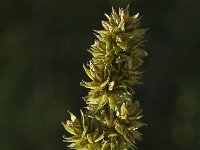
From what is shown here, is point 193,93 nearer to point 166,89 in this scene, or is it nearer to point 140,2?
point 166,89

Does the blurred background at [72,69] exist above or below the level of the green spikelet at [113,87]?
above

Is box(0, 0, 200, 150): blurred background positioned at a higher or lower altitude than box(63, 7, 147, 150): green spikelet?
higher

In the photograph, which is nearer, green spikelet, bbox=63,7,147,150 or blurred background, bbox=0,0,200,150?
green spikelet, bbox=63,7,147,150

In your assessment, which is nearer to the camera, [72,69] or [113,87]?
[113,87]

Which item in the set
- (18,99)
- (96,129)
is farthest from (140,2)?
(96,129)

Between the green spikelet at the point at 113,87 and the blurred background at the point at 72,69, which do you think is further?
the blurred background at the point at 72,69
